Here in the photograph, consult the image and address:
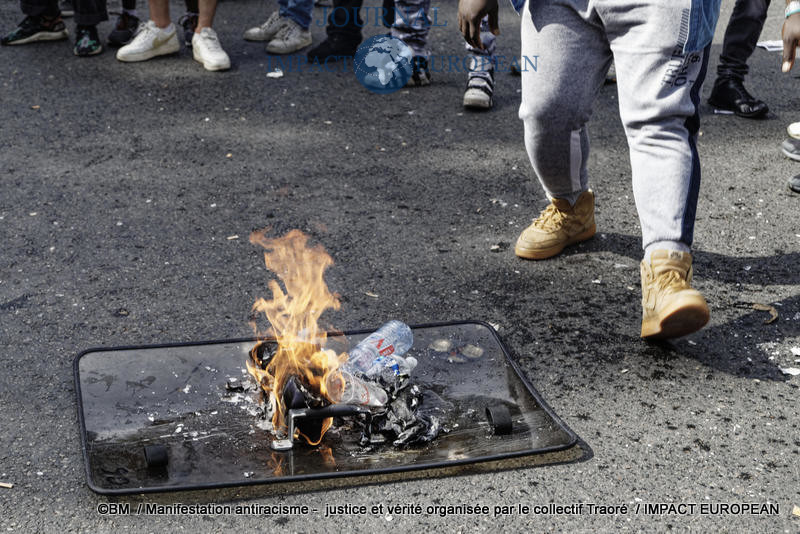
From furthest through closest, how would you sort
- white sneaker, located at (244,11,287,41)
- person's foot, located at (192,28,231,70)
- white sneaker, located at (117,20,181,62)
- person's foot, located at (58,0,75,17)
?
person's foot, located at (58,0,75,17) → white sneaker, located at (244,11,287,41) → white sneaker, located at (117,20,181,62) → person's foot, located at (192,28,231,70)

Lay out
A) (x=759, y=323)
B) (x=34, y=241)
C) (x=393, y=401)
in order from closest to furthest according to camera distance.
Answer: (x=393, y=401), (x=759, y=323), (x=34, y=241)

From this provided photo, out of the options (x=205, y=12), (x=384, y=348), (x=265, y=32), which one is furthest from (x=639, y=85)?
(x=265, y=32)

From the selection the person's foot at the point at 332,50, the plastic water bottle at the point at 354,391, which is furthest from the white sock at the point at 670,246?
the person's foot at the point at 332,50

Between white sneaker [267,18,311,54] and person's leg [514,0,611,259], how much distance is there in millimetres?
3292

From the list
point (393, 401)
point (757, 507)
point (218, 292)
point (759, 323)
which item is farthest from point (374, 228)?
point (757, 507)

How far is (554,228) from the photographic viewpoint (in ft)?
12.0

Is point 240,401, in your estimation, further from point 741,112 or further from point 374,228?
point 741,112

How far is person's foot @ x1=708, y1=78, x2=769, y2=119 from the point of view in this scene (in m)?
5.25

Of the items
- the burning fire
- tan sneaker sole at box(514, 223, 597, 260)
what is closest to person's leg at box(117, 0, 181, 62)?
the burning fire

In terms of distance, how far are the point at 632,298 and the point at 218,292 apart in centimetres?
165

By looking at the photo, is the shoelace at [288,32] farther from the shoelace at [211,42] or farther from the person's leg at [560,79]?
the person's leg at [560,79]

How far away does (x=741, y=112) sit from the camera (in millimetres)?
5277

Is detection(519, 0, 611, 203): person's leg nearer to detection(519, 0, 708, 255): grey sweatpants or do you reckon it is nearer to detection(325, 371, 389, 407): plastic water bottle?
detection(519, 0, 708, 255): grey sweatpants

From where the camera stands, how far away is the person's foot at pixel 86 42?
601 centimetres
